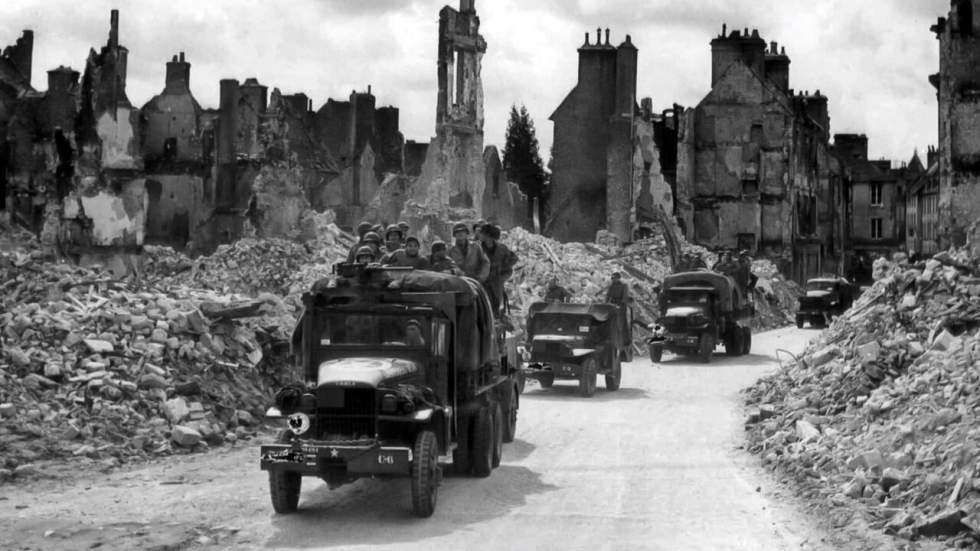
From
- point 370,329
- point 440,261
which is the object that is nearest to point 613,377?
point 440,261

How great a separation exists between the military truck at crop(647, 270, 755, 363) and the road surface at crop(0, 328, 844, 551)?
1137 centimetres

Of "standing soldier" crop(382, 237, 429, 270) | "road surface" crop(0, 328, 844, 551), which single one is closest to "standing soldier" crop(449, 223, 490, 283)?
"standing soldier" crop(382, 237, 429, 270)

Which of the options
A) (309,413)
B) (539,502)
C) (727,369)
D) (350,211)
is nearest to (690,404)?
(727,369)

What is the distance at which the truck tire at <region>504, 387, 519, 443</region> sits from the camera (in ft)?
48.7

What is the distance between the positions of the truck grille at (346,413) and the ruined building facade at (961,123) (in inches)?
799

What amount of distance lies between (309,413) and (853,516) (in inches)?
182

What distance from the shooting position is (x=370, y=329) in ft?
37.8

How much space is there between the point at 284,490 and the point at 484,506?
1822 millimetres

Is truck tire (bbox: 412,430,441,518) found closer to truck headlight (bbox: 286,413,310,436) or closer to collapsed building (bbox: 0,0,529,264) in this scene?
truck headlight (bbox: 286,413,310,436)

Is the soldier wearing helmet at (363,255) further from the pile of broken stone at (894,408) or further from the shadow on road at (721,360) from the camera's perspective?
the shadow on road at (721,360)

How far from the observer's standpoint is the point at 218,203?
5400 centimetres

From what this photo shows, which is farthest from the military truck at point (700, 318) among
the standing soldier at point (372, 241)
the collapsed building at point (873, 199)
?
the collapsed building at point (873, 199)

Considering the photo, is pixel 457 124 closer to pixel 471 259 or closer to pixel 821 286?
pixel 821 286

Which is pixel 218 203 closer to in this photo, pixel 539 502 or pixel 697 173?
pixel 697 173
